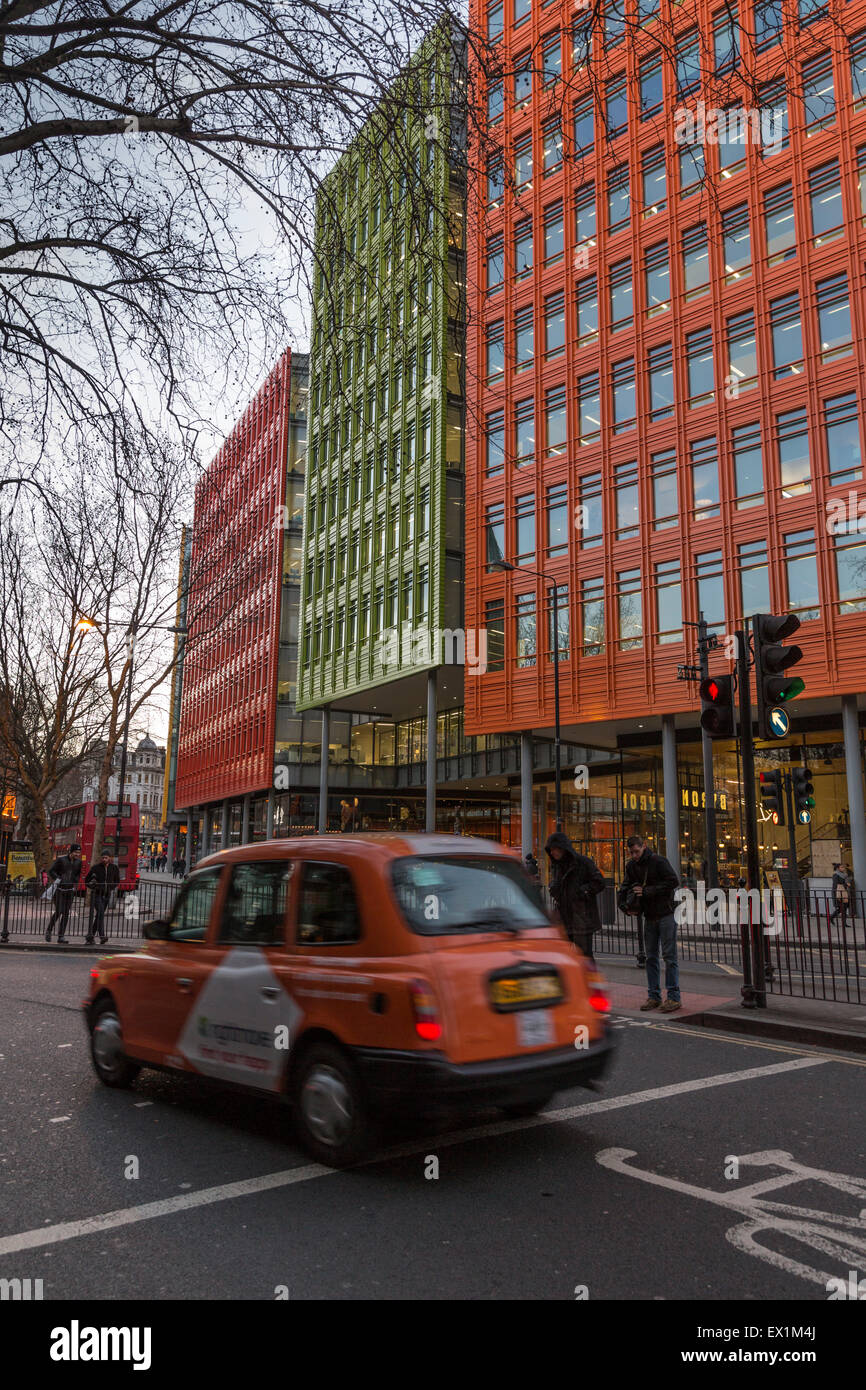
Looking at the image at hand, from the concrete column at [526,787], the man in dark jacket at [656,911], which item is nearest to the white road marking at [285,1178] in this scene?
the man in dark jacket at [656,911]

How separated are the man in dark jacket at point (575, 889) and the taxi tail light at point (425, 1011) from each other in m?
5.86

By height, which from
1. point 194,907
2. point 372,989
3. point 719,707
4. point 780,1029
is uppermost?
point 719,707

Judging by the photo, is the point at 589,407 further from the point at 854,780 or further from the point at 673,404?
the point at 854,780

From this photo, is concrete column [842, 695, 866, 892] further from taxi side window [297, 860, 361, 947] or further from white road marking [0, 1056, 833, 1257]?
taxi side window [297, 860, 361, 947]

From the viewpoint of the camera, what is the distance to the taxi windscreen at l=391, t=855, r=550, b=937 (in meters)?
5.11

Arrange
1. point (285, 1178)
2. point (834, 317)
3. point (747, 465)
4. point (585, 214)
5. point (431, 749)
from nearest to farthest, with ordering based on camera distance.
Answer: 1. point (285, 1178)
2. point (834, 317)
3. point (747, 465)
4. point (585, 214)
5. point (431, 749)

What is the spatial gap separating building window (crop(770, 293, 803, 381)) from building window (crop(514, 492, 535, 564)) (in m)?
9.77

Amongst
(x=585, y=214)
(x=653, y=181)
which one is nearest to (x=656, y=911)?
(x=653, y=181)

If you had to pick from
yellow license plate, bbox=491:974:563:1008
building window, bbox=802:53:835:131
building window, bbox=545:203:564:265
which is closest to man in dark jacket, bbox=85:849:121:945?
yellow license plate, bbox=491:974:563:1008

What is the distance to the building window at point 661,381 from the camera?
31.5 metres

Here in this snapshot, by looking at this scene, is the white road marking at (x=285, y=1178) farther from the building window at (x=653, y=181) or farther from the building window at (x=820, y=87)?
the building window at (x=653, y=181)

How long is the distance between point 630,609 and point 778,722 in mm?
22040

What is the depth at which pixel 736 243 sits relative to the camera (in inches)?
1190
